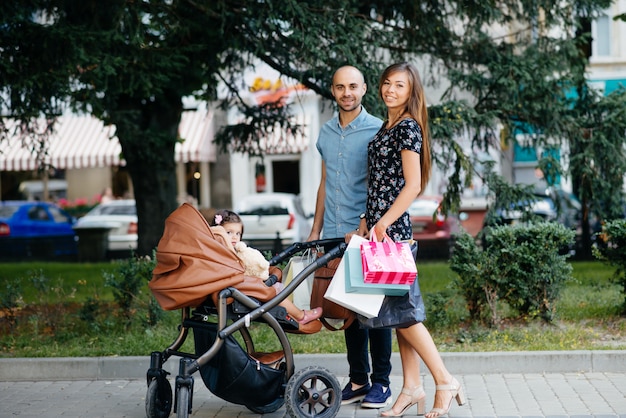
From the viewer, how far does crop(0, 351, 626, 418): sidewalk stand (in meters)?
6.48

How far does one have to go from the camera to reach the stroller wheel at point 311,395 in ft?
19.0

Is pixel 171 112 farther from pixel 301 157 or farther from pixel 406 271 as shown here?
pixel 301 157

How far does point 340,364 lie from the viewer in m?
7.59

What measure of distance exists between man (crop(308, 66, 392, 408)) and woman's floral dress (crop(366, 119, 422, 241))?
178 millimetres

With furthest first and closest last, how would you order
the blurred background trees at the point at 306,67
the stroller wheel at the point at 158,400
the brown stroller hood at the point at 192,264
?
the blurred background trees at the point at 306,67 < the stroller wheel at the point at 158,400 < the brown stroller hood at the point at 192,264

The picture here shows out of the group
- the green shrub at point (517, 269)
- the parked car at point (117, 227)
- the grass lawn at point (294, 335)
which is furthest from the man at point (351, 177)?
the parked car at point (117, 227)

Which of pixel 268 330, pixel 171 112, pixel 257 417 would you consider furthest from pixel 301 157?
pixel 257 417

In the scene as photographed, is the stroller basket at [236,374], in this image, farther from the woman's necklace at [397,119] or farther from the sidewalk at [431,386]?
the woman's necklace at [397,119]

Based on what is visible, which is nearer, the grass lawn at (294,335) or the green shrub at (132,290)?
the grass lawn at (294,335)

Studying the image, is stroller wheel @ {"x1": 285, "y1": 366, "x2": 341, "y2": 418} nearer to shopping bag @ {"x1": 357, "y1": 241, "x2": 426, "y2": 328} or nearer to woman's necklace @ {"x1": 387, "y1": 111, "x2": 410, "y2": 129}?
shopping bag @ {"x1": 357, "y1": 241, "x2": 426, "y2": 328}

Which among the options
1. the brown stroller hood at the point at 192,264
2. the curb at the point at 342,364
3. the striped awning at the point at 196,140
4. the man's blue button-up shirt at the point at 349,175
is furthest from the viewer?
the striped awning at the point at 196,140

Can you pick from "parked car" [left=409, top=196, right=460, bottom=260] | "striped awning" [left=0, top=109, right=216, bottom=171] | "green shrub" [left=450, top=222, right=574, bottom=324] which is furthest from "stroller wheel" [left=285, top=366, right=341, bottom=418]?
"striped awning" [left=0, top=109, right=216, bottom=171]

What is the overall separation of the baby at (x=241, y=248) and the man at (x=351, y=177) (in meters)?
0.51

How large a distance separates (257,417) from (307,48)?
19.6 ft
